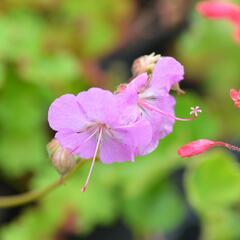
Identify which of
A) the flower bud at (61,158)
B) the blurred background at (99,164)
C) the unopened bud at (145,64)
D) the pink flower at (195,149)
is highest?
the unopened bud at (145,64)

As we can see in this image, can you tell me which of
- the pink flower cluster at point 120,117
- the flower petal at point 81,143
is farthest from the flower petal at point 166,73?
the flower petal at point 81,143

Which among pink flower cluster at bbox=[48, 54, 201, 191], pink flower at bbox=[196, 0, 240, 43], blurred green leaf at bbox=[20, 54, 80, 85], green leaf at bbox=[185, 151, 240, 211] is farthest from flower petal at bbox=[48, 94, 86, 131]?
blurred green leaf at bbox=[20, 54, 80, 85]

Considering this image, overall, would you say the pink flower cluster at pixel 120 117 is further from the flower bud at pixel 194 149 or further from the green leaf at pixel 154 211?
the green leaf at pixel 154 211

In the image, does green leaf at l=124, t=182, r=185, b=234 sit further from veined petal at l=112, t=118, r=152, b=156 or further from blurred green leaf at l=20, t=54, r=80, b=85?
veined petal at l=112, t=118, r=152, b=156

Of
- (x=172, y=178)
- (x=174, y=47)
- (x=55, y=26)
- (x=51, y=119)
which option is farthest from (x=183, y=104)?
(x=51, y=119)

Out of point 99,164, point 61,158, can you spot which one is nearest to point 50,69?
point 99,164

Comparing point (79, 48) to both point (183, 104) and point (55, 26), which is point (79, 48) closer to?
point (55, 26)
